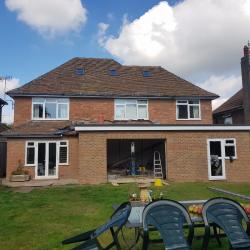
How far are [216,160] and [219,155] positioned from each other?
35 cm

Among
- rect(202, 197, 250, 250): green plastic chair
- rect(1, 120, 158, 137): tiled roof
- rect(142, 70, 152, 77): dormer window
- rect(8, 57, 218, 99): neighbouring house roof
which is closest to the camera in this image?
rect(202, 197, 250, 250): green plastic chair

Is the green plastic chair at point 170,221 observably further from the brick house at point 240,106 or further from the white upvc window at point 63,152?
the brick house at point 240,106

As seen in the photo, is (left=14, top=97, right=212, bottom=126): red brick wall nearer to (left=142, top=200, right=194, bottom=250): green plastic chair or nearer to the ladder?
the ladder

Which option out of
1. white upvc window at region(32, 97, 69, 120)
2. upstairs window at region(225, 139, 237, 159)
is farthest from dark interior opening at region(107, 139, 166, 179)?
upstairs window at region(225, 139, 237, 159)

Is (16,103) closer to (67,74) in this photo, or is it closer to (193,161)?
(67,74)

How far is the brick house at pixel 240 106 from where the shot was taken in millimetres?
25688

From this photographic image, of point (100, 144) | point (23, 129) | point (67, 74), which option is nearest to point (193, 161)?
point (100, 144)

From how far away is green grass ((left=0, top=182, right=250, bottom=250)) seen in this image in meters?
6.96

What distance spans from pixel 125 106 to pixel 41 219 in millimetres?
15287

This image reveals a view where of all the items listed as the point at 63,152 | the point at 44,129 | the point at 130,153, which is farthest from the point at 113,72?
the point at 63,152

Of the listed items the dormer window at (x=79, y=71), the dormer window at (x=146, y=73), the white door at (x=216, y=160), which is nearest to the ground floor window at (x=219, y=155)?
the white door at (x=216, y=160)

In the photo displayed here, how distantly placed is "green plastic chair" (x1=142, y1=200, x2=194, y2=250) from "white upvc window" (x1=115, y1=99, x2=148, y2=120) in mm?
18449

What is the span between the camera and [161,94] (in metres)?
23.8

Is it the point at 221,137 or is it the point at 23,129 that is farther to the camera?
the point at 23,129
